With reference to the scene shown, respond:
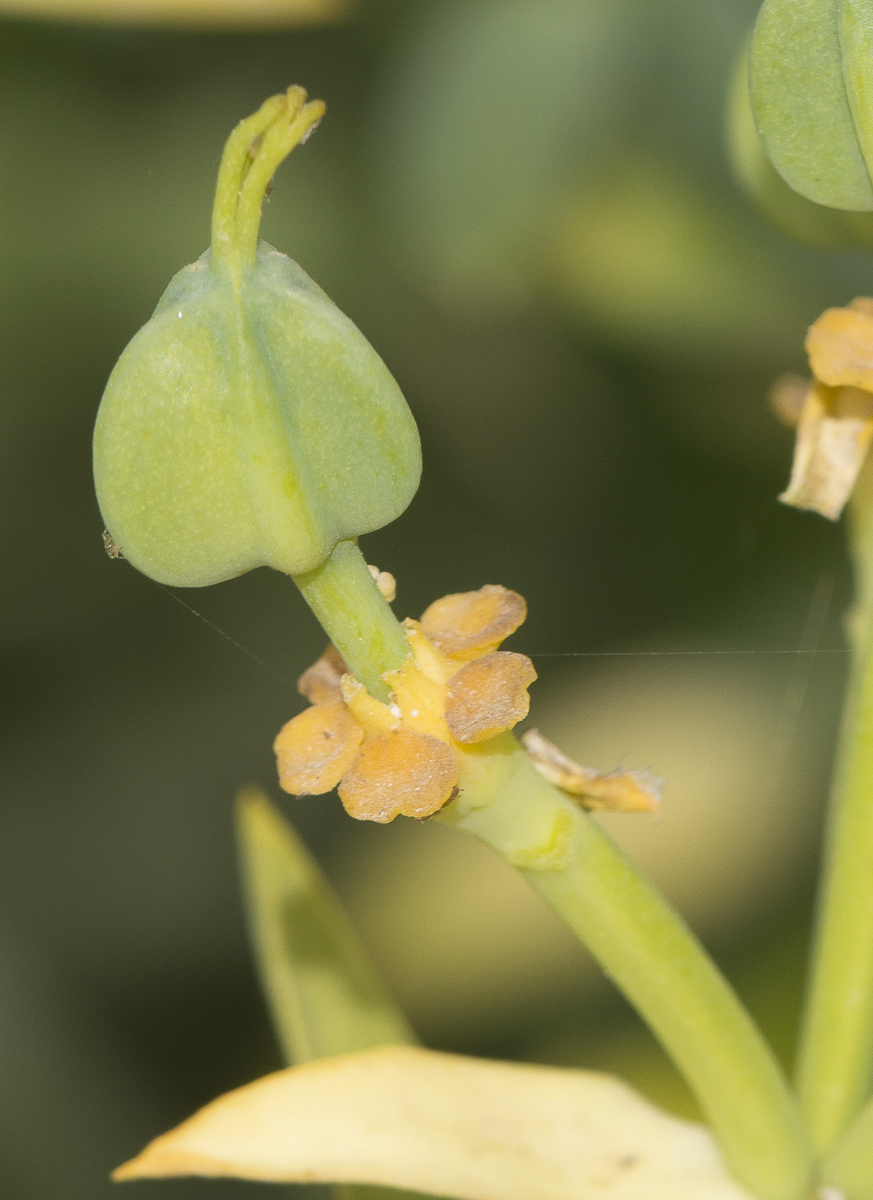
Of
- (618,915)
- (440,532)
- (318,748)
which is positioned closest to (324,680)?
(318,748)

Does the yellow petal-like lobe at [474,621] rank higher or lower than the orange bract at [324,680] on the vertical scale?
higher

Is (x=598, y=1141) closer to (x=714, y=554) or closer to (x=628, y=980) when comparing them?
(x=628, y=980)

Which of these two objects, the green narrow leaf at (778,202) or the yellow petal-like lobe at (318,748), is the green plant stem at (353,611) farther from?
the green narrow leaf at (778,202)

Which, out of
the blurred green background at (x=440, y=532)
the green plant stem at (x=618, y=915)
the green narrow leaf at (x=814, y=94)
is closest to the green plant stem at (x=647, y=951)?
the green plant stem at (x=618, y=915)

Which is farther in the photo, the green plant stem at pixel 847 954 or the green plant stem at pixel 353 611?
the green plant stem at pixel 847 954

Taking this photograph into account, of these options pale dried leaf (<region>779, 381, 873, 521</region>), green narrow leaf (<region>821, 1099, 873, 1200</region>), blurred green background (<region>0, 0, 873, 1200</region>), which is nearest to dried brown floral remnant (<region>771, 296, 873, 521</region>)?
pale dried leaf (<region>779, 381, 873, 521</region>)

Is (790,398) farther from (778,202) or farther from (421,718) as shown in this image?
(421,718)
